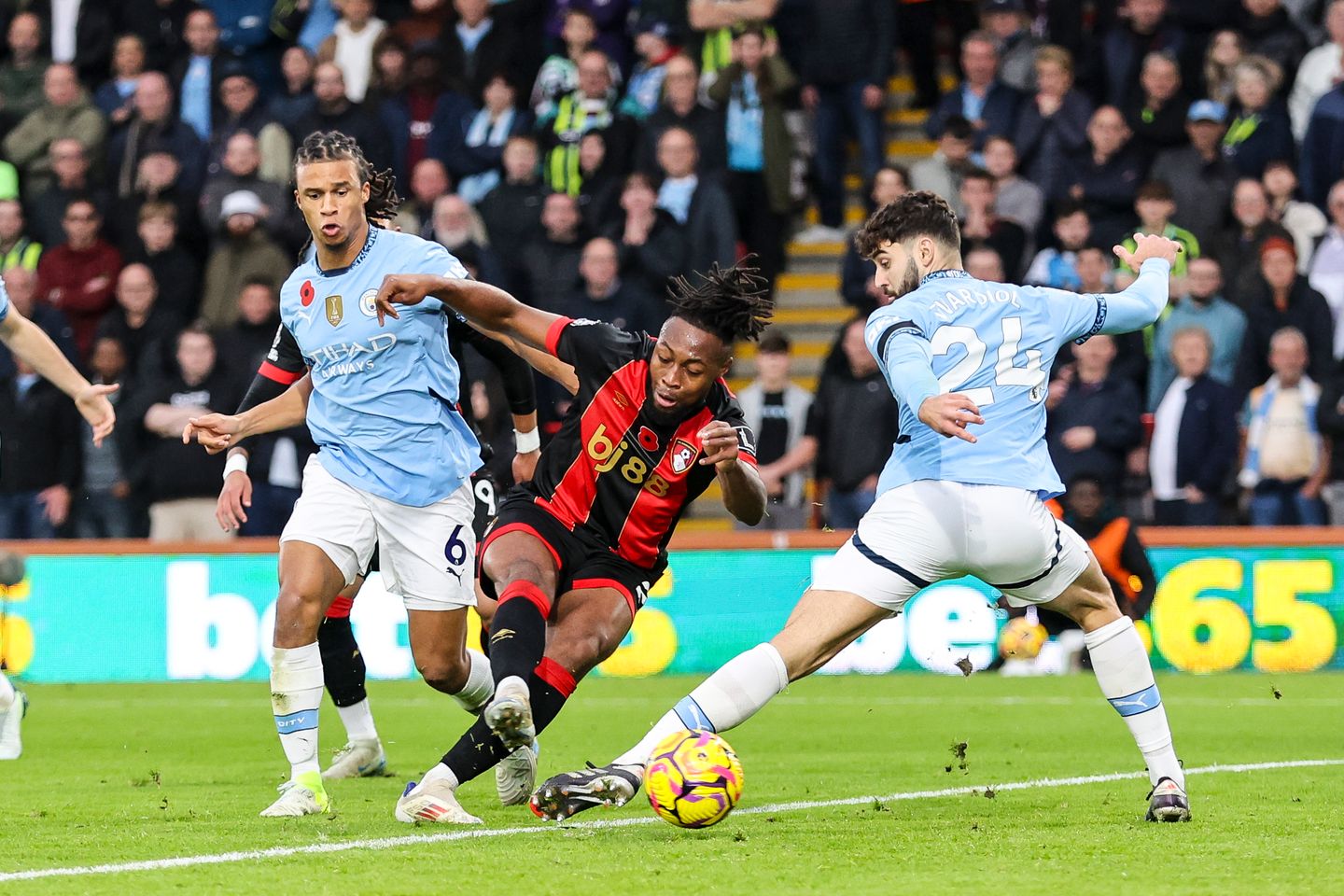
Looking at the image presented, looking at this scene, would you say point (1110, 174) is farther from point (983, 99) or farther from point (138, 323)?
point (138, 323)

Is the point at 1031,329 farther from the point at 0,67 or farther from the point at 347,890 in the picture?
the point at 0,67

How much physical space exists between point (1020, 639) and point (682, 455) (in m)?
7.52

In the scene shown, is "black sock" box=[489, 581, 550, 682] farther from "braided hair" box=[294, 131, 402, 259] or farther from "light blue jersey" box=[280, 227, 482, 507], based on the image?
"braided hair" box=[294, 131, 402, 259]

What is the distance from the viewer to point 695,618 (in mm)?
14508

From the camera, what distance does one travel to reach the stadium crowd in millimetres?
14672

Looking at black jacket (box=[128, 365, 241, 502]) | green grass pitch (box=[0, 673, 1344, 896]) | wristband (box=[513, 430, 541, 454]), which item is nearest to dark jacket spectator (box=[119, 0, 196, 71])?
black jacket (box=[128, 365, 241, 502])

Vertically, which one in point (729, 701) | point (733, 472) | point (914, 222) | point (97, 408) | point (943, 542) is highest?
point (914, 222)

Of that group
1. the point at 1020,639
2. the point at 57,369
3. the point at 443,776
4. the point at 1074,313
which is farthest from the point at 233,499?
the point at 1020,639

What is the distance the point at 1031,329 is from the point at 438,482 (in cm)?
240

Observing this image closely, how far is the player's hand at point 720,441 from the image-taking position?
6258mm

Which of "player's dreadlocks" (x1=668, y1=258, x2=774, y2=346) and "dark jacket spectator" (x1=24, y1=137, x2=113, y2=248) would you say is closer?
"player's dreadlocks" (x1=668, y1=258, x2=774, y2=346)

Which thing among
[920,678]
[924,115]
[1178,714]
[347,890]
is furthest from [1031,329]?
[924,115]

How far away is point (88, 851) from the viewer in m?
6.13

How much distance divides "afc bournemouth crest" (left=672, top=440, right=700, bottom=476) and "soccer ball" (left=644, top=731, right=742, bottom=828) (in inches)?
55.0
